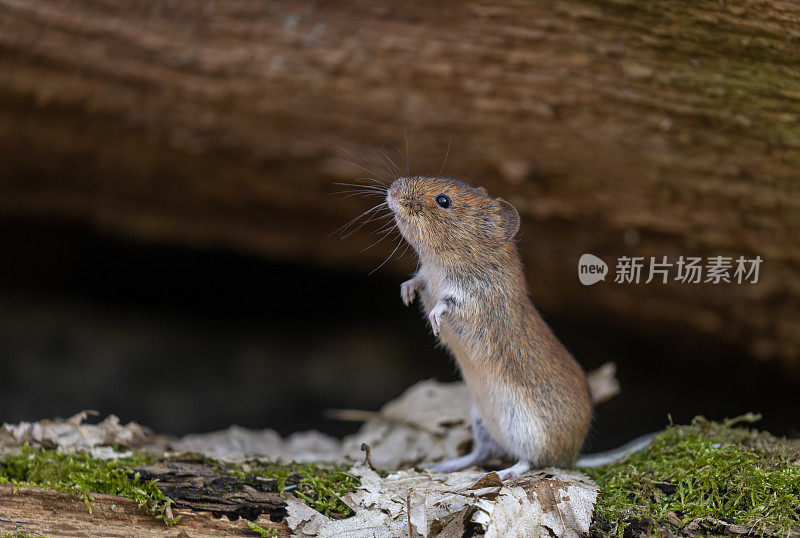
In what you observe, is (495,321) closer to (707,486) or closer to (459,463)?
(459,463)

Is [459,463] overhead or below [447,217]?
below

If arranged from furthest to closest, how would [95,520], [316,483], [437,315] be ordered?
[437,315]
[316,483]
[95,520]

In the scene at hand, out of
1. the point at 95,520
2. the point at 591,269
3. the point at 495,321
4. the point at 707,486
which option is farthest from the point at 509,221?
the point at 95,520

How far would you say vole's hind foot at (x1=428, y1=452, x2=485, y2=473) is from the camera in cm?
468

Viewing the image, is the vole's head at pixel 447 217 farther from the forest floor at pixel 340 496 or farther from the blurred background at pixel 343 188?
the forest floor at pixel 340 496

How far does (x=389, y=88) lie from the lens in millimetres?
5840

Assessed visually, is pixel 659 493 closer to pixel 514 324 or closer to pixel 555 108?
pixel 514 324

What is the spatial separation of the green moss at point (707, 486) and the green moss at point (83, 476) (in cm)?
236

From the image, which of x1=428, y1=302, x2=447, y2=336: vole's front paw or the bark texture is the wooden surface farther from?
the bark texture

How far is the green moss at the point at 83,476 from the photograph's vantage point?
3672 millimetres

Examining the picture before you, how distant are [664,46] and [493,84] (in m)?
1.31

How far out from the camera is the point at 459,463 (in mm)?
4727

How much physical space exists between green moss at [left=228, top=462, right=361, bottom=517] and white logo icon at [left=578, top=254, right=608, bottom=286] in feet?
11.2

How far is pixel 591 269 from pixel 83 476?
15.8 ft
